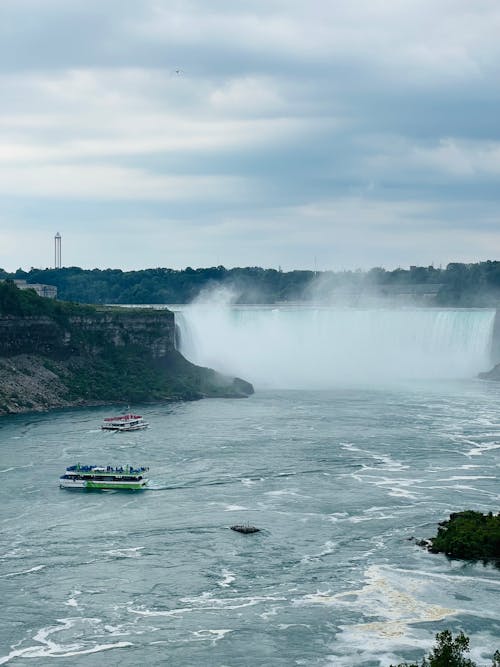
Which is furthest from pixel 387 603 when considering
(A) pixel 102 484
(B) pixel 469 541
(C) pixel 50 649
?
(A) pixel 102 484

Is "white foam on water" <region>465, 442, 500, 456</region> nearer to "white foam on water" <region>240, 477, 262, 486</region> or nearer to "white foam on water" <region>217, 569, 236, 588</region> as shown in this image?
"white foam on water" <region>240, 477, 262, 486</region>

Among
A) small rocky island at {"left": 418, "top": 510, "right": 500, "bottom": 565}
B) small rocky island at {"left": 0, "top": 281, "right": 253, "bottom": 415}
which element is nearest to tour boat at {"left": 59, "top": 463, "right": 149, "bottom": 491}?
small rocky island at {"left": 418, "top": 510, "right": 500, "bottom": 565}

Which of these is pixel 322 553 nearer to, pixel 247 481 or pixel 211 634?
pixel 211 634

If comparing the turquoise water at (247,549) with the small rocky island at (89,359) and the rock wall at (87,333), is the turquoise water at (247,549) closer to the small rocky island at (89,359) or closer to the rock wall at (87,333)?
the small rocky island at (89,359)

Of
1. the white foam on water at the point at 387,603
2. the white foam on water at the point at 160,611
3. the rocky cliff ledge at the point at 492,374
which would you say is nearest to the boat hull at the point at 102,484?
the white foam on water at the point at 387,603

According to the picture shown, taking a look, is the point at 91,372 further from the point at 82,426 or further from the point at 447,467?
the point at 447,467
